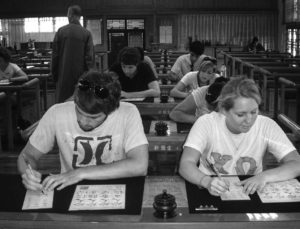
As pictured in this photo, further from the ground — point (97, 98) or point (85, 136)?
point (97, 98)

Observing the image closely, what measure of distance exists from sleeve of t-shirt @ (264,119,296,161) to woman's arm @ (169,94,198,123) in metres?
1.26

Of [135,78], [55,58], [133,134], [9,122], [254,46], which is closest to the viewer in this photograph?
[133,134]

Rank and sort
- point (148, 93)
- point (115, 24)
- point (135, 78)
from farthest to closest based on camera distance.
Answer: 1. point (115, 24)
2. point (135, 78)
3. point (148, 93)

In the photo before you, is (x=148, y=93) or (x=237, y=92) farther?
(x=148, y=93)

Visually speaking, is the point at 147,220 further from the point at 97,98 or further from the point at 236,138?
the point at 236,138

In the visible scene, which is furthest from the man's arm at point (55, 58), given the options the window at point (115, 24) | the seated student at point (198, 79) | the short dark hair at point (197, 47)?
the window at point (115, 24)

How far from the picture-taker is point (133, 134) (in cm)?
258

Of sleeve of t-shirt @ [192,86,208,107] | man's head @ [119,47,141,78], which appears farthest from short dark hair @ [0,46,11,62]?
sleeve of t-shirt @ [192,86,208,107]

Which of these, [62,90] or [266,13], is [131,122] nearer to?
[62,90]

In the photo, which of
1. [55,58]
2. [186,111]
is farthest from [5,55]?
[186,111]

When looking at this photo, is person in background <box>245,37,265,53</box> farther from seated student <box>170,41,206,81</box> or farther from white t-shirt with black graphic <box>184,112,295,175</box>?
white t-shirt with black graphic <box>184,112,295,175</box>

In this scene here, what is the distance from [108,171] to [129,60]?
2.88m

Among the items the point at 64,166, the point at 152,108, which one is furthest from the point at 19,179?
the point at 152,108

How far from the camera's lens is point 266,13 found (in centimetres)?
1747
